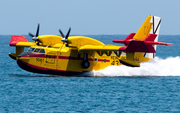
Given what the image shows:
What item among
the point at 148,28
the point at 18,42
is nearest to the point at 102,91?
the point at 148,28

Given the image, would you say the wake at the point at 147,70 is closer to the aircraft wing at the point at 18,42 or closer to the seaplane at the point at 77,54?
the seaplane at the point at 77,54

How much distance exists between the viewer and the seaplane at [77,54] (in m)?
32.4

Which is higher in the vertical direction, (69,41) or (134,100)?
(69,41)

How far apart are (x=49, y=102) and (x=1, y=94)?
4624 millimetres

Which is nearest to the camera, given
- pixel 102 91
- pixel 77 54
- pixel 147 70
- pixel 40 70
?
Result: pixel 102 91

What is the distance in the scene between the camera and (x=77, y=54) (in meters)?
34.9

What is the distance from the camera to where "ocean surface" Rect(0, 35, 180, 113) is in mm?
22266

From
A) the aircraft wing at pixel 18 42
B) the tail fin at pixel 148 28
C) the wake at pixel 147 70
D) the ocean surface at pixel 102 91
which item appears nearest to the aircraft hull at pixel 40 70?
the ocean surface at pixel 102 91

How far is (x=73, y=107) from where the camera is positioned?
22.2 m

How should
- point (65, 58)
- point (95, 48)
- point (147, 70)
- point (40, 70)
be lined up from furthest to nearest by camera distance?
point (147, 70) < point (65, 58) < point (40, 70) < point (95, 48)

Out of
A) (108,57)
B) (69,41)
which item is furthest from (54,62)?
(108,57)

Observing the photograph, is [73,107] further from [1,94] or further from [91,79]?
[91,79]

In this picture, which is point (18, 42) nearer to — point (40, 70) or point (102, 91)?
point (40, 70)

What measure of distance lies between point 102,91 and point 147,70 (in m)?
10.6
